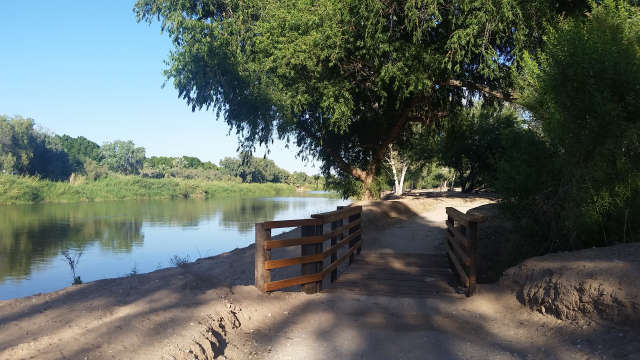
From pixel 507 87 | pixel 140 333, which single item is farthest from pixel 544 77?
pixel 507 87

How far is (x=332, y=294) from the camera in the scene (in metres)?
7.62

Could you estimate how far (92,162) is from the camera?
94562 millimetres

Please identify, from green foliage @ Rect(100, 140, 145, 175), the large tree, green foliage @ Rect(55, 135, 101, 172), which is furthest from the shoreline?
green foliage @ Rect(55, 135, 101, 172)

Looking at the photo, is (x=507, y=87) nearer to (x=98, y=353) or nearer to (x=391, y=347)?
(x=391, y=347)

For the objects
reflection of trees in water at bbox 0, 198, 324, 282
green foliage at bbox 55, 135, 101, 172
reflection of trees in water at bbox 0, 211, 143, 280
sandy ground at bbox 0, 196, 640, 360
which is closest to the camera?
sandy ground at bbox 0, 196, 640, 360

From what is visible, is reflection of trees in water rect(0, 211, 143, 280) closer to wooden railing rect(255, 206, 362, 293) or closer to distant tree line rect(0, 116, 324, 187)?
distant tree line rect(0, 116, 324, 187)

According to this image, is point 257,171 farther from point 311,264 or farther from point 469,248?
point 469,248

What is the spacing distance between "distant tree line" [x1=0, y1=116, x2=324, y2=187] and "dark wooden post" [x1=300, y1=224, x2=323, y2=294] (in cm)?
1995

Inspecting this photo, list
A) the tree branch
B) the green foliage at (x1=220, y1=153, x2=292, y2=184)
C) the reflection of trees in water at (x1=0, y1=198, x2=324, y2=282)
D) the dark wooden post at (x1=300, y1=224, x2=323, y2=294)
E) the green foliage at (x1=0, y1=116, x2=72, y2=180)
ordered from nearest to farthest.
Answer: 1. the dark wooden post at (x1=300, y1=224, x2=323, y2=294)
2. the tree branch
3. the reflection of trees in water at (x1=0, y1=198, x2=324, y2=282)
4. the green foliage at (x1=0, y1=116, x2=72, y2=180)
5. the green foliage at (x1=220, y1=153, x2=292, y2=184)

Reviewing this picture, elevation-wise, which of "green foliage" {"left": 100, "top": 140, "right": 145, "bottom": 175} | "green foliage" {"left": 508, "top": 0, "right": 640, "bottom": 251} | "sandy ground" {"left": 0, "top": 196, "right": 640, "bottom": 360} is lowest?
"sandy ground" {"left": 0, "top": 196, "right": 640, "bottom": 360}

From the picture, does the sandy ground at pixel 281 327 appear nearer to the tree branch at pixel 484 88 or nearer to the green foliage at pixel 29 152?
the tree branch at pixel 484 88

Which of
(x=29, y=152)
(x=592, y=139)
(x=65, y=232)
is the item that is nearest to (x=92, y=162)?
(x=29, y=152)

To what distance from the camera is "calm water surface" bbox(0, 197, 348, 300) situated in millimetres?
17625

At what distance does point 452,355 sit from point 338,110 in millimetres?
12861
